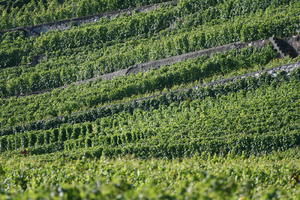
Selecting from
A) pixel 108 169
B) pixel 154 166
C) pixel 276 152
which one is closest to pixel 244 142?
pixel 276 152

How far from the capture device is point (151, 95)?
126ft

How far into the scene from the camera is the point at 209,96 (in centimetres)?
3647

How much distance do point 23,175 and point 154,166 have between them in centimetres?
542

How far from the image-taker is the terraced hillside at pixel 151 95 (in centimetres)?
2534

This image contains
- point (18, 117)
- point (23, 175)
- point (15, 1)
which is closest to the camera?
point (23, 175)

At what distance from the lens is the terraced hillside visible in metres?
25.3

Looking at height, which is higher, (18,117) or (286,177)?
(286,177)

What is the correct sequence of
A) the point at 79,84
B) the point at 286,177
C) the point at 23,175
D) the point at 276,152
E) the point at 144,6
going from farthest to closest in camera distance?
the point at 144,6 → the point at 79,84 → the point at 276,152 → the point at 23,175 → the point at 286,177

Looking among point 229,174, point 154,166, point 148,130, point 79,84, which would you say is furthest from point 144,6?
point 229,174

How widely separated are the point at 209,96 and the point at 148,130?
4.43m

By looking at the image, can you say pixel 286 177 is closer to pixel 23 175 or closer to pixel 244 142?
pixel 244 142

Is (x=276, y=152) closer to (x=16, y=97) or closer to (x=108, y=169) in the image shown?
(x=108, y=169)

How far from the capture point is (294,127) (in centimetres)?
3070

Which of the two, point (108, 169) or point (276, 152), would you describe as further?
point (276, 152)
